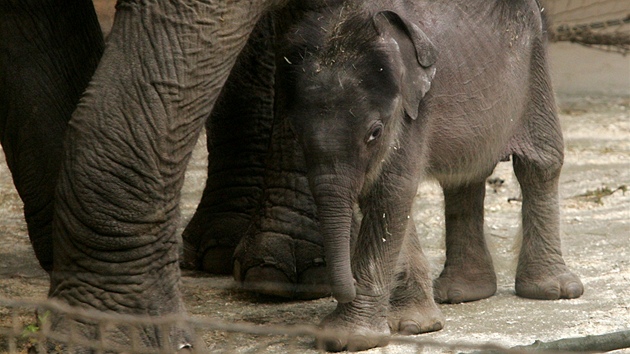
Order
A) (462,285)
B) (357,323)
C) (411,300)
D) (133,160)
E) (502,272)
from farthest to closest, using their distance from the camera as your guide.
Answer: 1. (502,272)
2. (462,285)
3. (411,300)
4. (357,323)
5. (133,160)

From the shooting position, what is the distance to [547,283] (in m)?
4.37

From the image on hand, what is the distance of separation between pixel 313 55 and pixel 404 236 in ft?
2.08

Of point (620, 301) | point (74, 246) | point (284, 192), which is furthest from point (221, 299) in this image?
point (620, 301)

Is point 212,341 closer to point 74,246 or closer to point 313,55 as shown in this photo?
point 74,246

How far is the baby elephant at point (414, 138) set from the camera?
347cm

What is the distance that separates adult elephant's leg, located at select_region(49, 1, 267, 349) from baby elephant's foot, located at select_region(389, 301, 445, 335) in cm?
73

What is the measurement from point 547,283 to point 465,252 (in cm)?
30

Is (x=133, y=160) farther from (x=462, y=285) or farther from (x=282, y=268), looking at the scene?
(x=462, y=285)

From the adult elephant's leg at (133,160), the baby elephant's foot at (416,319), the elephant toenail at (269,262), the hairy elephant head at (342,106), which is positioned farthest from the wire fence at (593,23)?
the adult elephant's leg at (133,160)

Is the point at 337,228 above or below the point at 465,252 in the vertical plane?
above

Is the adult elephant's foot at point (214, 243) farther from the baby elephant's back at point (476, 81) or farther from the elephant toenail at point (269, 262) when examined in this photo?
the baby elephant's back at point (476, 81)

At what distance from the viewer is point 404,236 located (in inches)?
149

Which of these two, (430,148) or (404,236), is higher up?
(430,148)

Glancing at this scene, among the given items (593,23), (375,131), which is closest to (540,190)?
(375,131)
